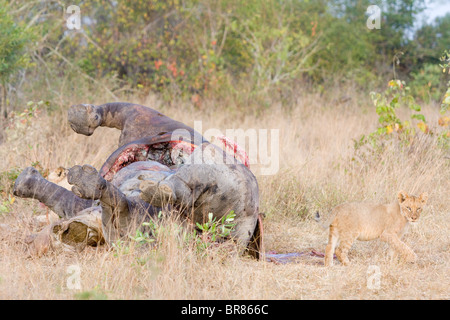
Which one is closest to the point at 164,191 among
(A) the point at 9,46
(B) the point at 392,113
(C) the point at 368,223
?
(C) the point at 368,223

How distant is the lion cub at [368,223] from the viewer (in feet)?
15.2

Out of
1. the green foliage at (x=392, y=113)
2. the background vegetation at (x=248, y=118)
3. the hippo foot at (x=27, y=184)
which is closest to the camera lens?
the background vegetation at (x=248, y=118)

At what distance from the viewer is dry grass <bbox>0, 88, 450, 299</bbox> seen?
12.5 ft

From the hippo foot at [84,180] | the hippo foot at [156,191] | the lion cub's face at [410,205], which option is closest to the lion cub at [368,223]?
the lion cub's face at [410,205]

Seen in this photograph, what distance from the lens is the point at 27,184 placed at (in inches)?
179

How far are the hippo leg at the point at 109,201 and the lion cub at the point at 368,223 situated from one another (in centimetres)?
144

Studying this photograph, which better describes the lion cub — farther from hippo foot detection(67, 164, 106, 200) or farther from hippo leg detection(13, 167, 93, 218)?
hippo leg detection(13, 167, 93, 218)

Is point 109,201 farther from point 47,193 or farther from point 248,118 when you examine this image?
point 248,118

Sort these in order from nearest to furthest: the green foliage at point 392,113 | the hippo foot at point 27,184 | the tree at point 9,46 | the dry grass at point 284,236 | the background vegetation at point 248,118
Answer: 1. the dry grass at point 284,236
2. the background vegetation at point 248,118
3. the hippo foot at point 27,184
4. the green foliage at point 392,113
5. the tree at point 9,46

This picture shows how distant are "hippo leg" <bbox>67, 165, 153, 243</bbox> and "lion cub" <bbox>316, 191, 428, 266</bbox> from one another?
4.72 feet

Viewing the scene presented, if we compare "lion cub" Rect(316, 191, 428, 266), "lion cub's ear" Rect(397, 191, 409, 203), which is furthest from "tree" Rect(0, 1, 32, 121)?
"lion cub's ear" Rect(397, 191, 409, 203)

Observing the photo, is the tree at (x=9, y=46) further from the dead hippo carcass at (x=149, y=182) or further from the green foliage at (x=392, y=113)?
the green foliage at (x=392, y=113)
